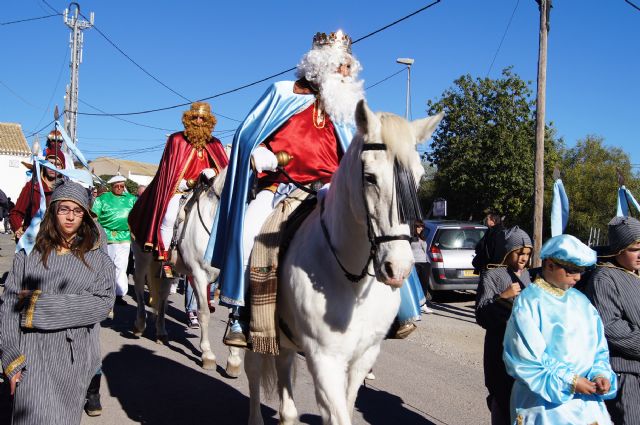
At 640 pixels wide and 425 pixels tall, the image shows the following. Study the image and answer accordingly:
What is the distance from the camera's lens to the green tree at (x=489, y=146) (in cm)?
1962

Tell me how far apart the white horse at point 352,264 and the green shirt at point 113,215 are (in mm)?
7202

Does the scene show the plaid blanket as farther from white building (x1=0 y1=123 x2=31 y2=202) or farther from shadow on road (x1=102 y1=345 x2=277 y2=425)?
white building (x1=0 y1=123 x2=31 y2=202)

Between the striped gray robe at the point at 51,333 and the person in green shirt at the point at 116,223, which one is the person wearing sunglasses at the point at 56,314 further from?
the person in green shirt at the point at 116,223

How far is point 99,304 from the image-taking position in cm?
387

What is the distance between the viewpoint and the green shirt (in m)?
10.5

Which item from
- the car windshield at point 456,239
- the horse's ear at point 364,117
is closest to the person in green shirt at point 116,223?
the car windshield at point 456,239

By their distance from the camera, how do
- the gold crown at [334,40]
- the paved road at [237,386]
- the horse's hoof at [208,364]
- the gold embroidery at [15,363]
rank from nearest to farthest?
the gold embroidery at [15,363], the gold crown at [334,40], the paved road at [237,386], the horse's hoof at [208,364]

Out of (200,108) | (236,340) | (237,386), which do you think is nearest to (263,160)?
(236,340)

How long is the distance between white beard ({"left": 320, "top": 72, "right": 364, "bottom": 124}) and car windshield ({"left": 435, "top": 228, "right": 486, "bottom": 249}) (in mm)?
9252

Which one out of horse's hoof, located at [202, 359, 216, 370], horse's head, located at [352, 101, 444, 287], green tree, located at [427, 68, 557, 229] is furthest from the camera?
green tree, located at [427, 68, 557, 229]

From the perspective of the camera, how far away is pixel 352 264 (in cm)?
344

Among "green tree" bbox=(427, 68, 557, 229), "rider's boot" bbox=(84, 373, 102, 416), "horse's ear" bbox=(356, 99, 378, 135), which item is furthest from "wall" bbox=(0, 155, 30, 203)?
"horse's ear" bbox=(356, 99, 378, 135)

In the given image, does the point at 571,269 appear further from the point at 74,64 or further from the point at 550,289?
the point at 74,64

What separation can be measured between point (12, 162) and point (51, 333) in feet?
165
